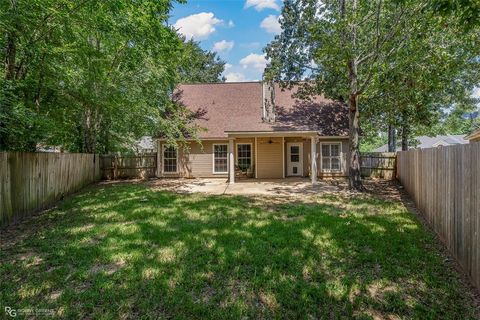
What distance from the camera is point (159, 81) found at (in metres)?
14.0

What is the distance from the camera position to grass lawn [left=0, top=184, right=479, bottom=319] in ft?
10.6

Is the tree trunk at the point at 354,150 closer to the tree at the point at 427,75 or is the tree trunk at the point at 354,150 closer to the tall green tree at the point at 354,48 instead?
the tall green tree at the point at 354,48

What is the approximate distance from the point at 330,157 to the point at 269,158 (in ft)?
10.9

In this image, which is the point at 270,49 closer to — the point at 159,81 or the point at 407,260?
the point at 159,81

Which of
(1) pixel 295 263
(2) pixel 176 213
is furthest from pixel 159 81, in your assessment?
(1) pixel 295 263

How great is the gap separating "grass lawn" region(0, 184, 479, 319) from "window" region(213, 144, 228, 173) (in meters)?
8.96

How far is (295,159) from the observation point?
16125 millimetres

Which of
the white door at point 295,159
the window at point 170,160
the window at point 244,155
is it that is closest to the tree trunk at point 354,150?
the white door at point 295,159

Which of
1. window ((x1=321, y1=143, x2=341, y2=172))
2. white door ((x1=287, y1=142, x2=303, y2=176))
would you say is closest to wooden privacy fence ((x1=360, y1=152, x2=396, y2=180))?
window ((x1=321, y1=143, x2=341, y2=172))

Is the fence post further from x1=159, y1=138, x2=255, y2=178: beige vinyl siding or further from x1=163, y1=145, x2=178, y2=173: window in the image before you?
x1=163, y1=145, x2=178, y2=173: window

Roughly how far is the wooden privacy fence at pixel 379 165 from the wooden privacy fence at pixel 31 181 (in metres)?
14.1

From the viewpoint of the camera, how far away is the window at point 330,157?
15.7 metres

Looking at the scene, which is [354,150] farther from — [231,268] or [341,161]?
[231,268]

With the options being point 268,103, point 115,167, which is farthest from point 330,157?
point 115,167
